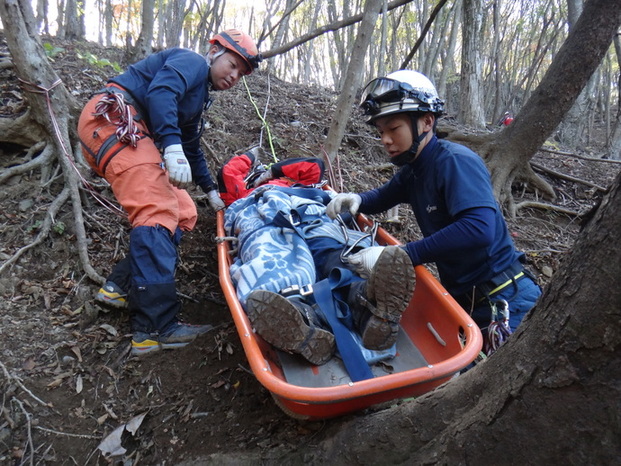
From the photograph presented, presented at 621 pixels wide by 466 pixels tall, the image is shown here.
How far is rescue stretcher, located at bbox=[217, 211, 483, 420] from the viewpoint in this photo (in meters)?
1.67

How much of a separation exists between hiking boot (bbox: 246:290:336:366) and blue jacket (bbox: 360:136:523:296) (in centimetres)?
76

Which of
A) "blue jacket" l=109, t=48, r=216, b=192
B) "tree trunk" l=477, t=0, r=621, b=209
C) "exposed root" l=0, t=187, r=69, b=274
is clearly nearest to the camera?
Result: "blue jacket" l=109, t=48, r=216, b=192

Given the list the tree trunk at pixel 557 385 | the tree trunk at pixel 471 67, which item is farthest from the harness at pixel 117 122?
the tree trunk at pixel 471 67

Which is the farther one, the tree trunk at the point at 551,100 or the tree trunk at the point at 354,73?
the tree trunk at the point at 551,100

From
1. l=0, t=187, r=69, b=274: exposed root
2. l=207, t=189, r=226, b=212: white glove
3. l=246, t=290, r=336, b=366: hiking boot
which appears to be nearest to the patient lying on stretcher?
l=246, t=290, r=336, b=366: hiking boot

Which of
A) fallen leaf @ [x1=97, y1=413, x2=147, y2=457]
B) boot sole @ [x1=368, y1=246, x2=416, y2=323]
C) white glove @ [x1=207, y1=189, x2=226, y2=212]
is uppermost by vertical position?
boot sole @ [x1=368, y1=246, x2=416, y2=323]

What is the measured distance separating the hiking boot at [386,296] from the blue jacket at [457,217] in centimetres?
41

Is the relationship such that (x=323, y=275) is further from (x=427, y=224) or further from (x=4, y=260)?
(x=4, y=260)

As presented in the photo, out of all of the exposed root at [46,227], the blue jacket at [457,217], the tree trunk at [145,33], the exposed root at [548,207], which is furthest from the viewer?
the exposed root at [548,207]

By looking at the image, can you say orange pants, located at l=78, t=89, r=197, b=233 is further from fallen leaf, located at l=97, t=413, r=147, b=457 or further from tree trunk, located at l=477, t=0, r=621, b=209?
tree trunk, located at l=477, t=0, r=621, b=209

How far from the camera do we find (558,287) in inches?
41.4

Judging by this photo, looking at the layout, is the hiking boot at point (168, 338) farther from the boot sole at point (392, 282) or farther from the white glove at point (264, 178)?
the white glove at point (264, 178)

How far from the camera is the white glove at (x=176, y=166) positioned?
9.09 feet

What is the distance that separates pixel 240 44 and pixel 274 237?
4.99 ft
